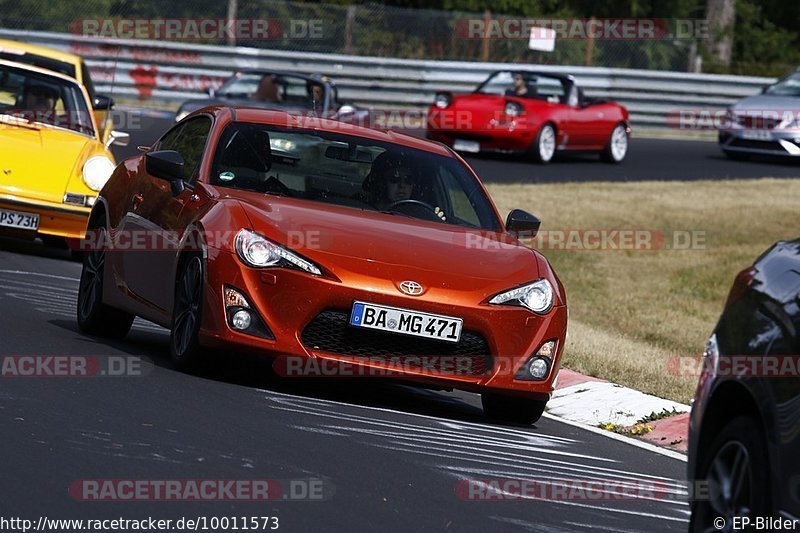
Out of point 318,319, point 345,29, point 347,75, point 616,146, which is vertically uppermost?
point 318,319

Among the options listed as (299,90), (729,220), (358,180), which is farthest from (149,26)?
(358,180)

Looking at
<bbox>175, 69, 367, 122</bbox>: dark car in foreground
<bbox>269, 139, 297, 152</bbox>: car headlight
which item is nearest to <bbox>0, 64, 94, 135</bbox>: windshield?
<bbox>269, 139, 297, 152</bbox>: car headlight

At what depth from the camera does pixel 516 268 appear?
819cm

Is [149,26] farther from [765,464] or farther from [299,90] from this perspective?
[765,464]

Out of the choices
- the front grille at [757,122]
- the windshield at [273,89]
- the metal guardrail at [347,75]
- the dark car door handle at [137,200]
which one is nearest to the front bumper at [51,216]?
the dark car door handle at [137,200]

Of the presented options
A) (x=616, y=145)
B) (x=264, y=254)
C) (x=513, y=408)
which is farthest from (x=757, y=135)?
(x=264, y=254)

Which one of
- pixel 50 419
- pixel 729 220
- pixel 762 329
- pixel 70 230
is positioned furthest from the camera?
pixel 729 220

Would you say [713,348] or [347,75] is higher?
[713,348]

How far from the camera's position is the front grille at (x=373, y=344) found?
7691 millimetres

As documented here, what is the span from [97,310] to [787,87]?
775 inches

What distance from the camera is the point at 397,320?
7.68m

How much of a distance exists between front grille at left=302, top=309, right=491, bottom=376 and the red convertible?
1643 cm

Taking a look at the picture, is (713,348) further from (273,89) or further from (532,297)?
(273,89)

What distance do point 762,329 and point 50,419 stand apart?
3174 millimetres
